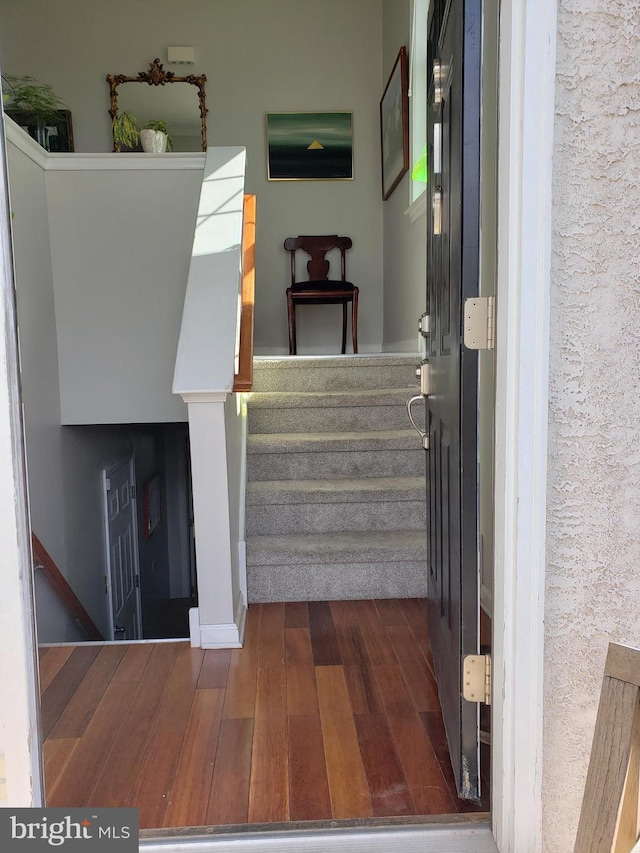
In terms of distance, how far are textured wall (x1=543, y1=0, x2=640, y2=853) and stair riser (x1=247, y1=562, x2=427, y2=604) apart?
1487mm

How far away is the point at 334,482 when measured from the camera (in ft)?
10.3

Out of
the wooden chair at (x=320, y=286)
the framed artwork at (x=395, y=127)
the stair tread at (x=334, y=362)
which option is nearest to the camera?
the stair tread at (x=334, y=362)

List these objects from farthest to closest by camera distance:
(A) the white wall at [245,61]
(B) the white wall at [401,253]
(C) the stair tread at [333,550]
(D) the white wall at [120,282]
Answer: (A) the white wall at [245,61] < (B) the white wall at [401,253] < (D) the white wall at [120,282] < (C) the stair tread at [333,550]

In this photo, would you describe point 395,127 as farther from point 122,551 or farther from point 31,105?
point 122,551

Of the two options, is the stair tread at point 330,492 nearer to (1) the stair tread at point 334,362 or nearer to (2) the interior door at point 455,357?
(1) the stair tread at point 334,362

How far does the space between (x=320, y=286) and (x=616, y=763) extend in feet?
14.0

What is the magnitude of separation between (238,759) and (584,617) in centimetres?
99

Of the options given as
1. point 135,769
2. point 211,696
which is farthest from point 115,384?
point 135,769

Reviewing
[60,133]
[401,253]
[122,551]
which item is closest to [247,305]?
[401,253]

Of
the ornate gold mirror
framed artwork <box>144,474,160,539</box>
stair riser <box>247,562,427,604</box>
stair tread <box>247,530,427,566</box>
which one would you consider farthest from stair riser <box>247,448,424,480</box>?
the ornate gold mirror

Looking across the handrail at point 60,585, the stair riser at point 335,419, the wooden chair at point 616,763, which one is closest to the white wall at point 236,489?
the stair riser at point 335,419

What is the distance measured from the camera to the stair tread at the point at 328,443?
318 centimetres

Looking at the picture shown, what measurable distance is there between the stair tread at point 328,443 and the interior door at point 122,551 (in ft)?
6.03
